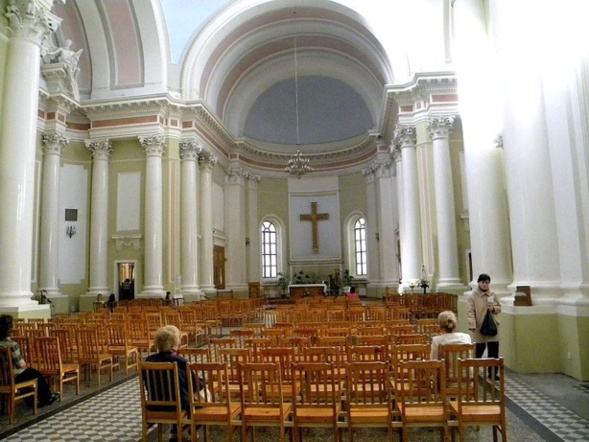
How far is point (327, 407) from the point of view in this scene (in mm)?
3885

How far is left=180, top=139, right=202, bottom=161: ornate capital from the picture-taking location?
63.2ft

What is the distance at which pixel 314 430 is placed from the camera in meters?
→ 4.71

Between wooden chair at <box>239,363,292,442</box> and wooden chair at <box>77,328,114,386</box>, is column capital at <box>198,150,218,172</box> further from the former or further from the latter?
wooden chair at <box>239,363,292,442</box>

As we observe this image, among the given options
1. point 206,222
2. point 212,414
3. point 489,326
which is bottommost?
point 212,414

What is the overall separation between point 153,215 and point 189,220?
4.91 feet

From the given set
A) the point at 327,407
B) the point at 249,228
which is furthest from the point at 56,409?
the point at 249,228

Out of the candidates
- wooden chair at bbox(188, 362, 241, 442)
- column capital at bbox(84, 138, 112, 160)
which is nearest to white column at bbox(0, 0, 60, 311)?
wooden chair at bbox(188, 362, 241, 442)

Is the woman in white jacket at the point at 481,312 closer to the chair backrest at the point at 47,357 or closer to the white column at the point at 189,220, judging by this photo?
the chair backrest at the point at 47,357

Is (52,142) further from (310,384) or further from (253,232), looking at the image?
(310,384)

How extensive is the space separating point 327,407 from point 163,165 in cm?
1660

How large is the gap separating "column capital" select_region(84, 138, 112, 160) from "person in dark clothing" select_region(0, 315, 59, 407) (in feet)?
47.7

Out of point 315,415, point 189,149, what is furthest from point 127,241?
point 315,415

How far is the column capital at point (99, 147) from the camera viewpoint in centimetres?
1880

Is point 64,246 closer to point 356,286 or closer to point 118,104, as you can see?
point 118,104
